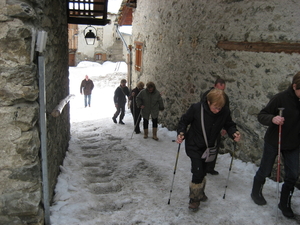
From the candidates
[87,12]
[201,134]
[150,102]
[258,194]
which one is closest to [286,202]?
[258,194]

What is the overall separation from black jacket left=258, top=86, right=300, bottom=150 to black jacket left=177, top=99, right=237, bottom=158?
43 centimetres

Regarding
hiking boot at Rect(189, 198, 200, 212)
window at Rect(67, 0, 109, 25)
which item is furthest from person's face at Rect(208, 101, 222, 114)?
window at Rect(67, 0, 109, 25)

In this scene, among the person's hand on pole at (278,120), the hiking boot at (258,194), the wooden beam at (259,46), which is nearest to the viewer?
the person's hand on pole at (278,120)

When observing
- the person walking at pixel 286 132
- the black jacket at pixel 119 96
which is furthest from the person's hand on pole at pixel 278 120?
the black jacket at pixel 119 96

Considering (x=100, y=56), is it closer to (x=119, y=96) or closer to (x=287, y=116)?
(x=119, y=96)

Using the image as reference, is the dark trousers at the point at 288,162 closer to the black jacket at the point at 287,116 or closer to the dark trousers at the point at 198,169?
the black jacket at the point at 287,116

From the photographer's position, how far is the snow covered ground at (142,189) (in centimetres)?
370

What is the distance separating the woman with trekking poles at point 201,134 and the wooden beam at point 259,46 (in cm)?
157

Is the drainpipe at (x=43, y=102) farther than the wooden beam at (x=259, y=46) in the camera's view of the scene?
No

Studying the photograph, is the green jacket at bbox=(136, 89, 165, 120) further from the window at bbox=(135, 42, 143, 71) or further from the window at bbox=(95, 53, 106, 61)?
the window at bbox=(95, 53, 106, 61)

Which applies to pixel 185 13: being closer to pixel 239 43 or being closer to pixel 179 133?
pixel 239 43

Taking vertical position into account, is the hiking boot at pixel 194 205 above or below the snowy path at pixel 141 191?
above

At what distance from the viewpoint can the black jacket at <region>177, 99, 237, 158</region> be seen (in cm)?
368

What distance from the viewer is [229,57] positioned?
5652 millimetres
